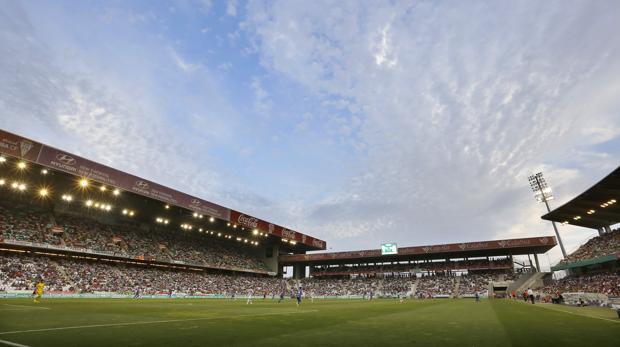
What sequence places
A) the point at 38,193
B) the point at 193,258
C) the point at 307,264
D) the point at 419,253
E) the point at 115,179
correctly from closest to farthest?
1. the point at 115,179
2. the point at 38,193
3. the point at 193,258
4. the point at 419,253
5. the point at 307,264

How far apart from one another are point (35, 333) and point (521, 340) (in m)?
13.2

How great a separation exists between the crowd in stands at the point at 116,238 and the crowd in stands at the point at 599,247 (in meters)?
57.3

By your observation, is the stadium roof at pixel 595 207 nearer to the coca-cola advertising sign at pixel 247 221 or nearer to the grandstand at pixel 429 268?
the grandstand at pixel 429 268

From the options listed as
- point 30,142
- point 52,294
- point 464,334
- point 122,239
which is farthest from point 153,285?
point 464,334

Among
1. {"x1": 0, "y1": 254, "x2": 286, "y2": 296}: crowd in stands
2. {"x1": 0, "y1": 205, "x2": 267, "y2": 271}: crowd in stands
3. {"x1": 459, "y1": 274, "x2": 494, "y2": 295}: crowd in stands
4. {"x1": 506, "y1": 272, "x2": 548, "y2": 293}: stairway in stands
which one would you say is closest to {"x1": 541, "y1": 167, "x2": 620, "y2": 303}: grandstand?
{"x1": 506, "y1": 272, "x2": 548, "y2": 293}: stairway in stands

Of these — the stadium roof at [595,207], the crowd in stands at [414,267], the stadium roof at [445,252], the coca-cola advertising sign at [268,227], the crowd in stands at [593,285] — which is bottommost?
the crowd in stands at [593,285]

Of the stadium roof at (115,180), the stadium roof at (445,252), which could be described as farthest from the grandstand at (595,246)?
the stadium roof at (115,180)

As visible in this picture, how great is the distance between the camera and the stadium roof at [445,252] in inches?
2223

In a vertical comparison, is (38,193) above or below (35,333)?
above

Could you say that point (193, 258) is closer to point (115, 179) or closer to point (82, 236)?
point (82, 236)

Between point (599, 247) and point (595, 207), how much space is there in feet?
20.2

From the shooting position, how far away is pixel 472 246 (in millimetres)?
60812

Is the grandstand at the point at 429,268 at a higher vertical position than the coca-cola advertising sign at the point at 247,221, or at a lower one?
lower

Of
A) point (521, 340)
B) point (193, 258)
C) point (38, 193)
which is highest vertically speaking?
point (38, 193)
